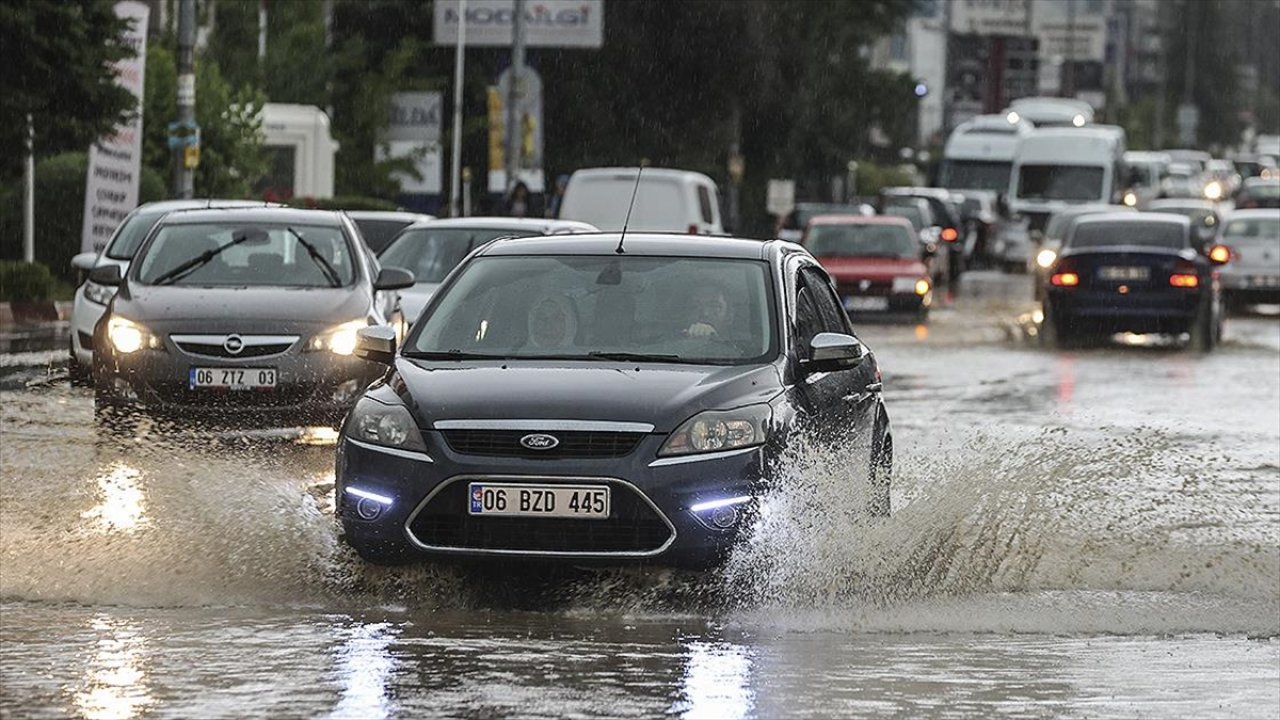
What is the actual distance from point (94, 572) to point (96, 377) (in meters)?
5.21

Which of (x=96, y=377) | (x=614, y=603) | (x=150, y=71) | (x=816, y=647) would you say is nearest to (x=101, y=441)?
(x=96, y=377)

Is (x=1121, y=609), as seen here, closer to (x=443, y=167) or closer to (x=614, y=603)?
(x=614, y=603)

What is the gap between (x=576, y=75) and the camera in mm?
61906

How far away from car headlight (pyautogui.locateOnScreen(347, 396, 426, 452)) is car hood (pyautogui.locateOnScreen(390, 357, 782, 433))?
2.1 inches

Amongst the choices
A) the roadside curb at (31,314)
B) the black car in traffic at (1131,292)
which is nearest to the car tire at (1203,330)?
the black car in traffic at (1131,292)

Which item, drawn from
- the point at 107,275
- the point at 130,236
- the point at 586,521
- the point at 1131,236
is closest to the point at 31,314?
the point at 130,236

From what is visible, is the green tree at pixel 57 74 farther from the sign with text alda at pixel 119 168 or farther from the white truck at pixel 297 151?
the white truck at pixel 297 151

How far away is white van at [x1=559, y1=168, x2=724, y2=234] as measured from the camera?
1254 inches

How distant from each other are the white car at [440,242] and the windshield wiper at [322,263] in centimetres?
286

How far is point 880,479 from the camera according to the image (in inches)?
456

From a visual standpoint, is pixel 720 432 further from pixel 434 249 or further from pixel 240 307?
pixel 434 249

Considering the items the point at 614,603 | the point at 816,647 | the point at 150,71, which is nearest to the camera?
the point at 816,647

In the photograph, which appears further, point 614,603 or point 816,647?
point 614,603

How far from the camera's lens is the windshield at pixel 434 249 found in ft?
65.3
